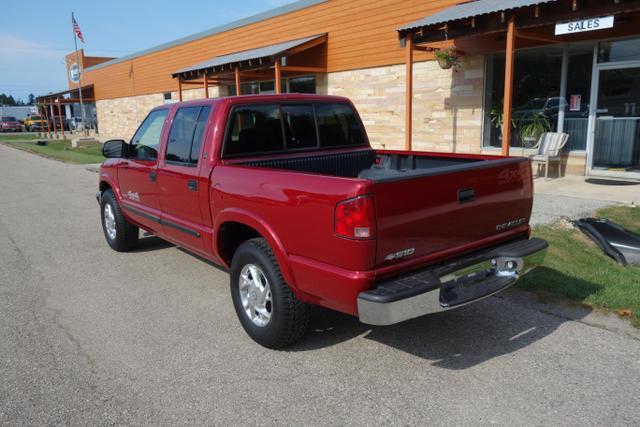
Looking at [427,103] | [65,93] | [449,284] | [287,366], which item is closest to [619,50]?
[427,103]

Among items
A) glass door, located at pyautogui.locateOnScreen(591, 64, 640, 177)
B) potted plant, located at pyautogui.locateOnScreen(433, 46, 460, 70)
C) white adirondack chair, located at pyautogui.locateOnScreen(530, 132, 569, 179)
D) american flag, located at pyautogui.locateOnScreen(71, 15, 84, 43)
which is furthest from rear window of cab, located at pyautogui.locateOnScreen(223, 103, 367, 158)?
american flag, located at pyautogui.locateOnScreen(71, 15, 84, 43)

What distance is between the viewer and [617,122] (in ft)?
33.8

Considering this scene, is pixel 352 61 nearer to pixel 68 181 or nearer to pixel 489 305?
pixel 68 181

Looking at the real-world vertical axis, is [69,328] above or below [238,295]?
below

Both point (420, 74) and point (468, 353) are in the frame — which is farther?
point (420, 74)

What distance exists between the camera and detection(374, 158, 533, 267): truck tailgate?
3.11m

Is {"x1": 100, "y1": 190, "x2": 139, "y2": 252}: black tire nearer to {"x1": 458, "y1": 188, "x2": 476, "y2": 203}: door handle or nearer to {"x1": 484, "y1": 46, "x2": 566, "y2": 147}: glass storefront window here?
{"x1": 458, "y1": 188, "x2": 476, "y2": 203}: door handle

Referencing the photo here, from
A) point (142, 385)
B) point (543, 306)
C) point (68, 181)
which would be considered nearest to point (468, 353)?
point (543, 306)

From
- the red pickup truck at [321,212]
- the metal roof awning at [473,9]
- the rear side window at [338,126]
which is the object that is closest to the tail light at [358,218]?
the red pickup truck at [321,212]

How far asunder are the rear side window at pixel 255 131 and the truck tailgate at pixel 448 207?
1.83m

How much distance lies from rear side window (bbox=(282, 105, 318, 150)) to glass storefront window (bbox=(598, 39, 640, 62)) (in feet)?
26.5

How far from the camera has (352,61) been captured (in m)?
15.2

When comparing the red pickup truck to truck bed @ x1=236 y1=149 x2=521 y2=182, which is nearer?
the red pickup truck

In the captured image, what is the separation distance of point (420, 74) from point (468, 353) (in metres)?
10.4
